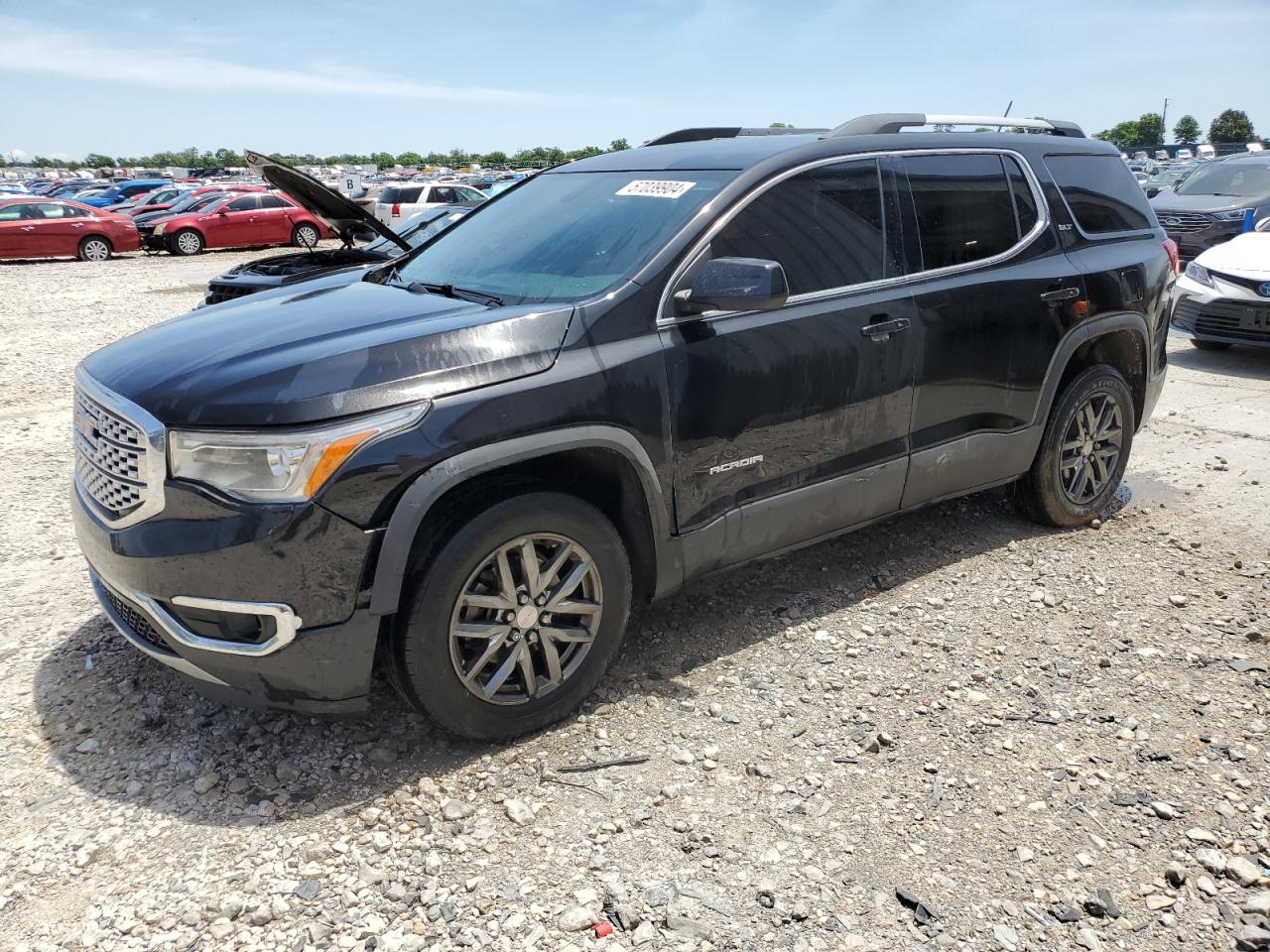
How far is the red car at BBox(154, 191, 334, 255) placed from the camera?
23609 mm

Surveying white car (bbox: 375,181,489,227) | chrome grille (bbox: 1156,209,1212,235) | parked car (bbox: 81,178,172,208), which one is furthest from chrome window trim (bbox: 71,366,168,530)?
parked car (bbox: 81,178,172,208)

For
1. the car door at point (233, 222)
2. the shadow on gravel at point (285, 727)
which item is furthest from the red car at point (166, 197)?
the shadow on gravel at point (285, 727)

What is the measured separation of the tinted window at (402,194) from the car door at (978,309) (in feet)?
67.8

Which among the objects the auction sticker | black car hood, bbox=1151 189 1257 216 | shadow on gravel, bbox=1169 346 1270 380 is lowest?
shadow on gravel, bbox=1169 346 1270 380

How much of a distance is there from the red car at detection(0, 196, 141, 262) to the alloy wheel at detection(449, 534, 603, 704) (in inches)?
925

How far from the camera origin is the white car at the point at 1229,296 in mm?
8625

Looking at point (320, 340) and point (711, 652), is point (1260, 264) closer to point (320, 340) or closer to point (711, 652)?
point (711, 652)

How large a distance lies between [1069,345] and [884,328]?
1.26 metres

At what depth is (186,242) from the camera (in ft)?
77.9

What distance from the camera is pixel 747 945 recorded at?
241cm

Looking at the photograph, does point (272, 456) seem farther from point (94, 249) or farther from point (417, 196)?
point (94, 249)

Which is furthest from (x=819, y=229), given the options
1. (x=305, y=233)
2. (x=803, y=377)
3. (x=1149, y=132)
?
(x=1149, y=132)

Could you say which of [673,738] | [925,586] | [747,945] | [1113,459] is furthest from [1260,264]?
[747,945]

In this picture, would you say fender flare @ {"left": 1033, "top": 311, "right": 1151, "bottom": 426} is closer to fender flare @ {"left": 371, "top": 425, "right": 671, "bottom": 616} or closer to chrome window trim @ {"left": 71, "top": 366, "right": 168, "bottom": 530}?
fender flare @ {"left": 371, "top": 425, "right": 671, "bottom": 616}
